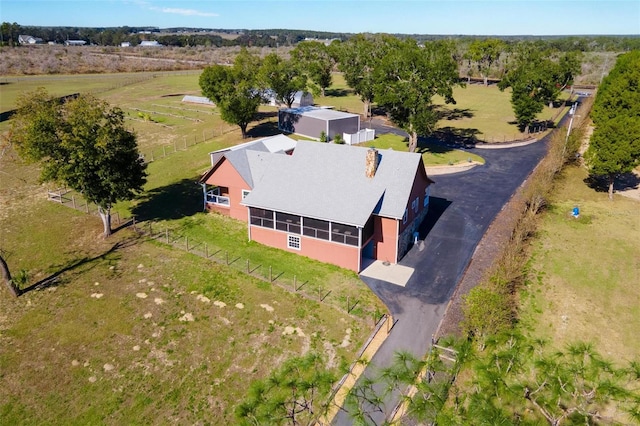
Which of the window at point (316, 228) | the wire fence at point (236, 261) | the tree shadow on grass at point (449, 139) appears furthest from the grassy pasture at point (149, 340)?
the tree shadow on grass at point (449, 139)

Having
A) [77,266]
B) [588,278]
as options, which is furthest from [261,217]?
[588,278]

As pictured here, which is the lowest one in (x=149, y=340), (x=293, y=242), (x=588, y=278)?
(x=149, y=340)

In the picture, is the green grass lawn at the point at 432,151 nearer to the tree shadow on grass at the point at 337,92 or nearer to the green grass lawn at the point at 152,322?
the green grass lawn at the point at 152,322

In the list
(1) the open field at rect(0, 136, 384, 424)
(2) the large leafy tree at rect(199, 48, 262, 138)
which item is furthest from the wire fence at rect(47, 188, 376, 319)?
(2) the large leafy tree at rect(199, 48, 262, 138)

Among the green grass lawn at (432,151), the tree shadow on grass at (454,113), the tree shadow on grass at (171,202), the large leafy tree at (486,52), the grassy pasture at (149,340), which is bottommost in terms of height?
the grassy pasture at (149,340)

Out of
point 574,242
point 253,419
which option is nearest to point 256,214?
point 253,419

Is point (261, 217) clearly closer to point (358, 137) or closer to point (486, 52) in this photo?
point (358, 137)

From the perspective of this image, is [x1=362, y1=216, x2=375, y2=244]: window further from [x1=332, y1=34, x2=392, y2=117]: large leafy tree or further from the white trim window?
[x1=332, y1=34, x2=392, y2=117]: large leafy tree
